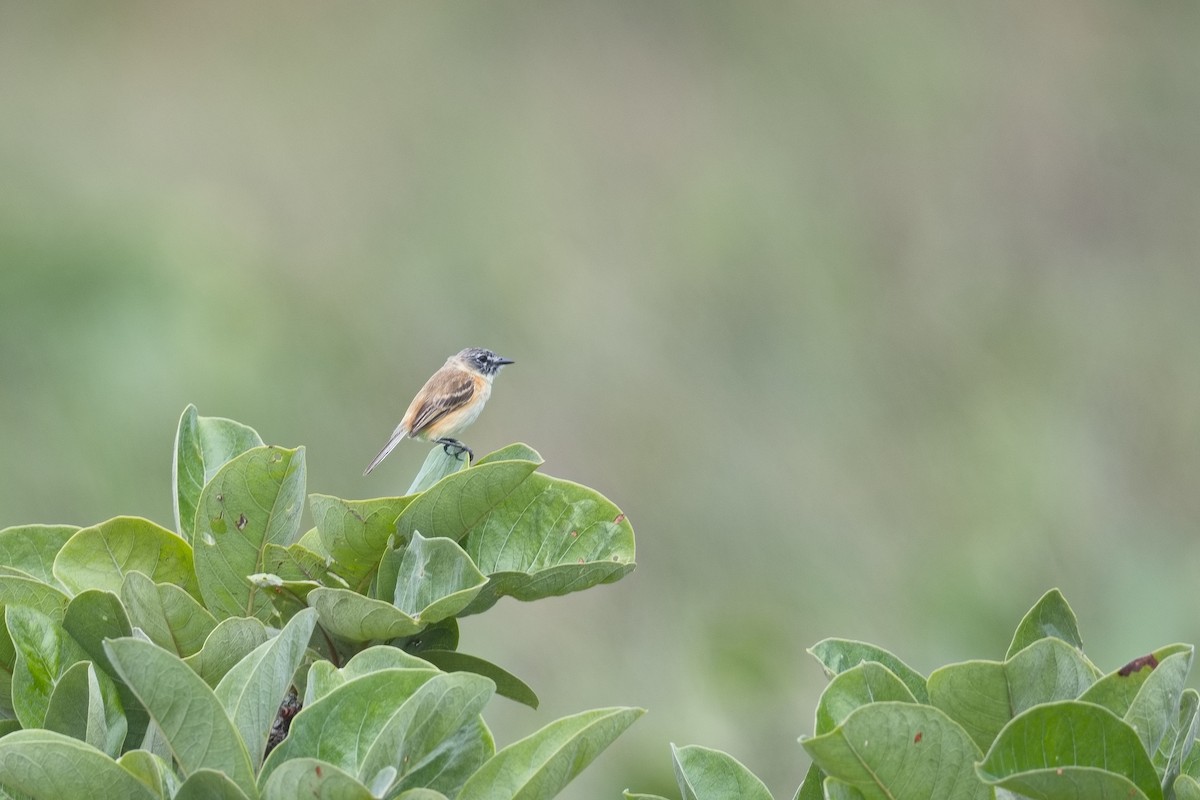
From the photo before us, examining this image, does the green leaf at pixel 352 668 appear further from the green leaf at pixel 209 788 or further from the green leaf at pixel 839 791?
the green leaf at pixel 839 791

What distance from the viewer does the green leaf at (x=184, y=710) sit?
4.11 feet

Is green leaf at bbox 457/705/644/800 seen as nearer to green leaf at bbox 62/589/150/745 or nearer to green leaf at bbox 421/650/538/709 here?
green leaf at bbox 421/650/538/709

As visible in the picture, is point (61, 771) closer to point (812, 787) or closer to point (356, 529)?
point (356, 529)

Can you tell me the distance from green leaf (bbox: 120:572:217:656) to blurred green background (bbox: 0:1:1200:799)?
3588 millimetres

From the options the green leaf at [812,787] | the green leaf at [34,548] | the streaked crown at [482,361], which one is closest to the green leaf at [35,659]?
the green leaf at [34,548]

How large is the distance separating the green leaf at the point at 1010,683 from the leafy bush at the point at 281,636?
1.20 feet

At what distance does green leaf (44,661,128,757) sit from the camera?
1451 millimetres

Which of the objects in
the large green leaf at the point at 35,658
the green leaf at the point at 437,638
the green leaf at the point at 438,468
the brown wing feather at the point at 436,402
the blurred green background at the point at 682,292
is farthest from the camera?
the blurred green background at the point at 682,292

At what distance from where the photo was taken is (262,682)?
1.40 metres

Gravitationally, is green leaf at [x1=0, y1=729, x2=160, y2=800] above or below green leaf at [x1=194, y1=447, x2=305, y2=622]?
below

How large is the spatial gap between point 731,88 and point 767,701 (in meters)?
6.65

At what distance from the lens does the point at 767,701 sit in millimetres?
5922

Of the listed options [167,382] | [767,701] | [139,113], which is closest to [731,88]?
[139,113]

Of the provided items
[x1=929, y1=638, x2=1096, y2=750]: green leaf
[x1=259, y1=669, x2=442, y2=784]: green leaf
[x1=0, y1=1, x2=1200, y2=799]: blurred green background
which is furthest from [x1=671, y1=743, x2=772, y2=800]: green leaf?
[x1=0, y1=1, x2=1200, y2=799]: blurred green background
